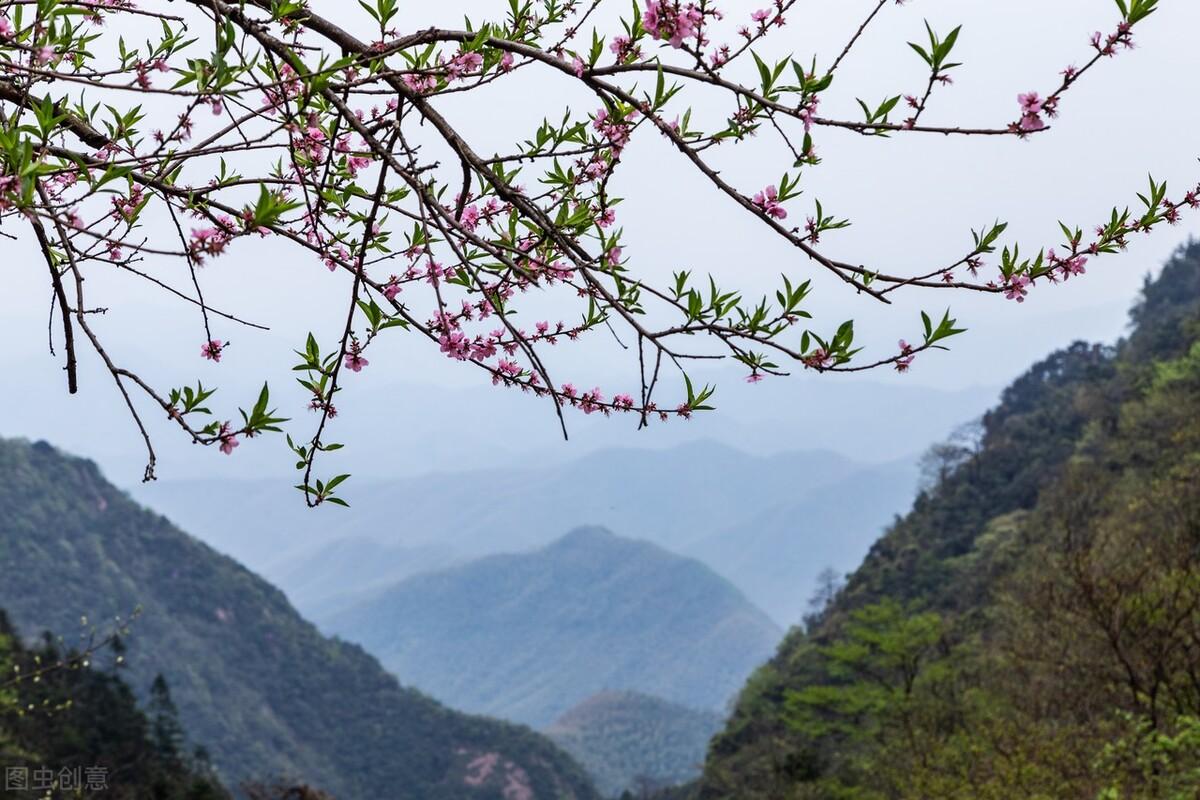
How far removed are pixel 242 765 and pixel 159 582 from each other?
18.2 meters

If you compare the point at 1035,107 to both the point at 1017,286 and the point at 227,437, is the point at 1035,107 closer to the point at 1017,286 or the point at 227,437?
the point at 1017,286

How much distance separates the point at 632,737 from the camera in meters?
111

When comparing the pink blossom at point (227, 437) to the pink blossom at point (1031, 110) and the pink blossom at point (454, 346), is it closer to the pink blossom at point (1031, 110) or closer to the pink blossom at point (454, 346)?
the pink blossom at point (454, 346)

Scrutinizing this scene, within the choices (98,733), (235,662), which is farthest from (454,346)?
(235,662)

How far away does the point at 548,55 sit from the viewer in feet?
7.42

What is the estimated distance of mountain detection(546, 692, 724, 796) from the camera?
102375 millimetres

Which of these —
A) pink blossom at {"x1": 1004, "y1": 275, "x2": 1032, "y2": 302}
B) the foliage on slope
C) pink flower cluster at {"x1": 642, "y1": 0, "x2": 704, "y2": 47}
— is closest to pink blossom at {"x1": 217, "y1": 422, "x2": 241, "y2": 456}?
pink flower cluster at {"x1": 642, "y1": 0, "x2": 704, "y2": 47}

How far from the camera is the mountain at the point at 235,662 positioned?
6469cm

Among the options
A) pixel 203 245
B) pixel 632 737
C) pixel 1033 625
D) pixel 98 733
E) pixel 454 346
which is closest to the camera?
pixel 203 245

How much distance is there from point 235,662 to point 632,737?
53289 mm

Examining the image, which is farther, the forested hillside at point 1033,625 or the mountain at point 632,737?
the mountain at point 632,737

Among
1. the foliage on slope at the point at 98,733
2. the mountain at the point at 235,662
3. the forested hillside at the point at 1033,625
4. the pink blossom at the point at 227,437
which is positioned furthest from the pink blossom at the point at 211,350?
the mountain at the point at 235,662

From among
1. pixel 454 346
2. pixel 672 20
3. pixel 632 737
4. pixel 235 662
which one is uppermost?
pixel 235 662

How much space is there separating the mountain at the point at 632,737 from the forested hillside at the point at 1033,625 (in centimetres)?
5194
